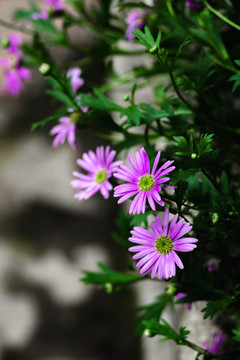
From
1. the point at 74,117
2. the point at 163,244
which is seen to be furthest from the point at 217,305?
the point at 74,117

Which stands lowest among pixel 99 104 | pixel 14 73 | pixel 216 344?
pixel 216 344

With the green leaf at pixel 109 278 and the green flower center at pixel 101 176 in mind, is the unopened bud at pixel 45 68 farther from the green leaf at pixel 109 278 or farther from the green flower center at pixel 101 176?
the green leaf at pixel 109 278

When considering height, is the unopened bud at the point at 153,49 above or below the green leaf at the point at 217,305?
above

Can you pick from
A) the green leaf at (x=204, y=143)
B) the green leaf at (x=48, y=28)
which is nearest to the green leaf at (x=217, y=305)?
the green leaf at (x=204, y=143)

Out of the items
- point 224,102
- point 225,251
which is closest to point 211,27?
point 224,102

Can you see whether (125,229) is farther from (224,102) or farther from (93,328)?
(93,328)

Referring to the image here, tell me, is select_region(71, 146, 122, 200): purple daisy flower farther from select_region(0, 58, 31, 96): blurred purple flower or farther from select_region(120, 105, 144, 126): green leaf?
select_region(0, 58, 31, 96): blurred purple flower

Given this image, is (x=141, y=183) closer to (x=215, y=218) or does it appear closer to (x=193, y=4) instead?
(x=215, y=218)
